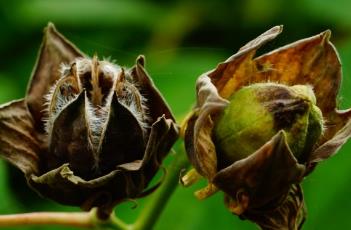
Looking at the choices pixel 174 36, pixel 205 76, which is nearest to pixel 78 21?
pixel 174 36

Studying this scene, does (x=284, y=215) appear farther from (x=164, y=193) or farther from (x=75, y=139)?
(x=75, y=139)

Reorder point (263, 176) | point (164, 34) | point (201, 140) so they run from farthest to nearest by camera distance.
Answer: point (164, 34), point (201, 140), point (263, 176)

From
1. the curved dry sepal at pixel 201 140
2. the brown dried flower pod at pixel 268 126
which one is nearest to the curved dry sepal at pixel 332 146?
the brown dried flower pod at pixel 268 126

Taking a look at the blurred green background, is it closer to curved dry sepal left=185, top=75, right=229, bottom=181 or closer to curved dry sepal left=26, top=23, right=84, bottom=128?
curved dry sepal left=26, top=23, right=84, bottom=128

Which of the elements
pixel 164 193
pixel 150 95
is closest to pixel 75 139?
pixel 150 95

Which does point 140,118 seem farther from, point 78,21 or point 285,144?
point 78,21

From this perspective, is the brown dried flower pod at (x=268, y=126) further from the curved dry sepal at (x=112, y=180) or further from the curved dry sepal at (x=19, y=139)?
the curved dry sepal at (x=19, y=139)

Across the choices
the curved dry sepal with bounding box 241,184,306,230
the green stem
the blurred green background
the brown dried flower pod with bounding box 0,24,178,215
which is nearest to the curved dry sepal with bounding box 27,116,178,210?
the brown dried flower pod with bounding box 0,24,178,215
